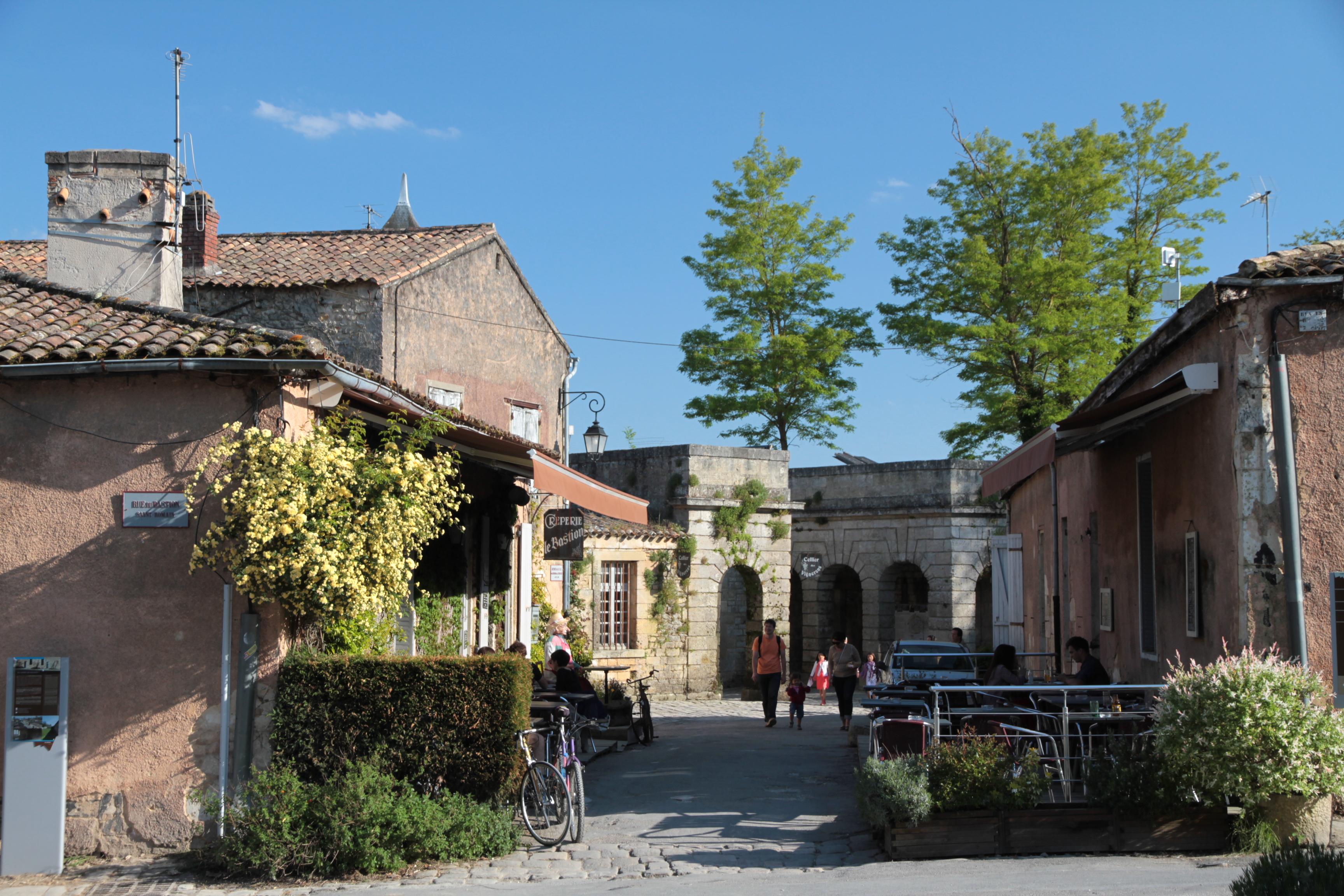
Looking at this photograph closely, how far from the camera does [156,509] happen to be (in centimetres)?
771

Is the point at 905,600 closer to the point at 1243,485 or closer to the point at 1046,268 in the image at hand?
the point at 1046,268

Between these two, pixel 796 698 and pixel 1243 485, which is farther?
pixel 796 698

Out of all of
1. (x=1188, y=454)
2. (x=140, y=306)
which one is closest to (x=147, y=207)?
(x=140, y=306)

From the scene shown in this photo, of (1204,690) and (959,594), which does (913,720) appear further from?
(959,594)

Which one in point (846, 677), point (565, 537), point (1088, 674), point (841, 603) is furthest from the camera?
point (841, 603)

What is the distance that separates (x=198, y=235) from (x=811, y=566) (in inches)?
665

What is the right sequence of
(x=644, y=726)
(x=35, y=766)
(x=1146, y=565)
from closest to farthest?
(x=35, y=766), (x=1146, y=565), (x=644, y=726)

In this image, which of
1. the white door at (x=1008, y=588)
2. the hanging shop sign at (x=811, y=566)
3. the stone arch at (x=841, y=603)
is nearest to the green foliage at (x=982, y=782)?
the white door at (x=1008, y=588)

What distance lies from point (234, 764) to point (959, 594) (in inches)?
816

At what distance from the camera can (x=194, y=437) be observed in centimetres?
777

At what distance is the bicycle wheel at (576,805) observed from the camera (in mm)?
8047

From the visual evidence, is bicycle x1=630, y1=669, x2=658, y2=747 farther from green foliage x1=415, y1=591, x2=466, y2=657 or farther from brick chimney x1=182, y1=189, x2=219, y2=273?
brick chimney x1=182, y1=189, x2=219, y2=273

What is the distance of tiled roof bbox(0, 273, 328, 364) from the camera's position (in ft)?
25.0

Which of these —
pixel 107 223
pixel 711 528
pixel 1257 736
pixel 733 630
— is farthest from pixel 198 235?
pixel 733 630
